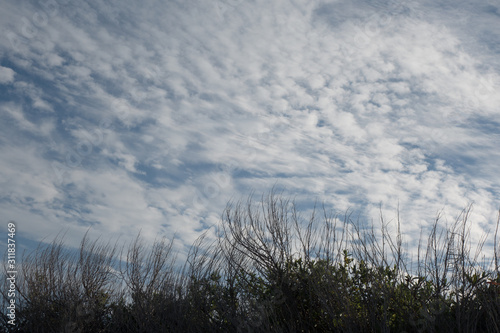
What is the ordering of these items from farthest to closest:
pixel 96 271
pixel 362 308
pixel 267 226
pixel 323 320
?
pixel 96 271, pixel 267 226, pixel 323 320, pixel 362 308

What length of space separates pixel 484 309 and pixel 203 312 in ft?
17.0

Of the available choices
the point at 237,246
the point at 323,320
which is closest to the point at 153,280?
the point at 237,246

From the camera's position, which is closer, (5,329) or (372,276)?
(372,276)

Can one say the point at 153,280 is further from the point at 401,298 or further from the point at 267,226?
the point at 401,298

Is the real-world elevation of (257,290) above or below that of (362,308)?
above

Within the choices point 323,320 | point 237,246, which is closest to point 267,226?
point 237,246

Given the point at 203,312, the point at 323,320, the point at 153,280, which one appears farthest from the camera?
the point at 153,280

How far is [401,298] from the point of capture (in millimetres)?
6691

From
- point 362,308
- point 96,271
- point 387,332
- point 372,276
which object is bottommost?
point 387,332

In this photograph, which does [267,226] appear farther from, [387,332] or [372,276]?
[387,332]

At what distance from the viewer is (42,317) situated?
414 inches

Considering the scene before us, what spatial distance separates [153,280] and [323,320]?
4460 mm

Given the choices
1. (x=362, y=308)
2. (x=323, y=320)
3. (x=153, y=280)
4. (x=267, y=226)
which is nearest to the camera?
(x=362, y=308)

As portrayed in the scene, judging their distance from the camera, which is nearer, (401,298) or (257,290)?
(401,298)
